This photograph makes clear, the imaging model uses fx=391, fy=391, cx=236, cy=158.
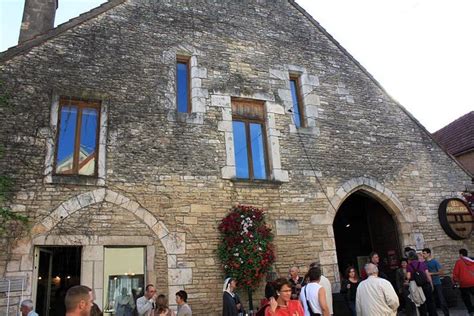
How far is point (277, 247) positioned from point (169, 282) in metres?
2.17

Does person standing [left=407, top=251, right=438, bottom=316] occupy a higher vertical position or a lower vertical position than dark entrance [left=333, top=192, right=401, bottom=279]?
lower

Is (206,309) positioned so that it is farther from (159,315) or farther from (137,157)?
(137,157)

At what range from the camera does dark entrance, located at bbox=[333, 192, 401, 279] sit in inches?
367

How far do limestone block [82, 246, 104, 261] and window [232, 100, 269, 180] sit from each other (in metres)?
2.97

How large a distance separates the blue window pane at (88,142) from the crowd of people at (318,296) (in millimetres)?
2217

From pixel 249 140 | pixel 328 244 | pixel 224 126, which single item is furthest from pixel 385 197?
pixel 224 126

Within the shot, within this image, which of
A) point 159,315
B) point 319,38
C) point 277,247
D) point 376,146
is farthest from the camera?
point 319,38

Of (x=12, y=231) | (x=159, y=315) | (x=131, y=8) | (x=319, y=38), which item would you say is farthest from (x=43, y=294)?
(x=319, y=38)

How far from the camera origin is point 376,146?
9430mm

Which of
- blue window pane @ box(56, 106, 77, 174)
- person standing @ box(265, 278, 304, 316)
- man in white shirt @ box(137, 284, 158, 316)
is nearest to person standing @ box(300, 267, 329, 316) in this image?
person standing @ box(265, 278, 304, 316)

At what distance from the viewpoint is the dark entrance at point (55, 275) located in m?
6.74

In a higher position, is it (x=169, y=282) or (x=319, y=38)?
(x=319, y=38)

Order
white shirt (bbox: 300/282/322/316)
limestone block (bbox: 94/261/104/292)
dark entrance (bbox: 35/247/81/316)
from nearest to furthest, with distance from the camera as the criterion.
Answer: white shirt (bbox: 300/282/322/316) < limestone block (bbox: 94/261/104/292) < dark entrance (bbox: 35/247/81/316)

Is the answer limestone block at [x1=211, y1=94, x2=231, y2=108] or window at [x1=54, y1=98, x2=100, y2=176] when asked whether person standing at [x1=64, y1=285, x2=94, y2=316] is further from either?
limestone block at [x1=211, y1=94, x2=231, y2=108]
